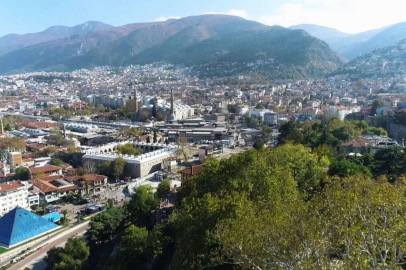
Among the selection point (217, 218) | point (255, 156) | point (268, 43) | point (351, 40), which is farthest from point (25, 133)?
point (351, 40)

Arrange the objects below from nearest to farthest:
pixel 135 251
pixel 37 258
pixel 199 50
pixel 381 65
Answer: pixel 135 251
pixel 37 258
pixel 381 65
pixel 199 50

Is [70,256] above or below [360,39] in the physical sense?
below

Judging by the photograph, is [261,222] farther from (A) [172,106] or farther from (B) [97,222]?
(A) [172,106]

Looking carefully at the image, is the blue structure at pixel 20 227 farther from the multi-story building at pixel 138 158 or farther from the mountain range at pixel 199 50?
the mountain range at pixel 199 50

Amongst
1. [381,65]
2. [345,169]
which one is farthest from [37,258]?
[381,65]

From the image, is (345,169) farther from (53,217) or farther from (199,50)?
(199,50)
